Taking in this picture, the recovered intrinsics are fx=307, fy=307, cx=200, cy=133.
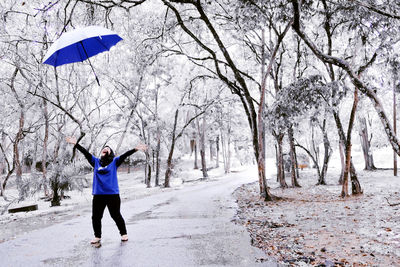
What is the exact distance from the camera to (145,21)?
1325cm

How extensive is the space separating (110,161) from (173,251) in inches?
75.3

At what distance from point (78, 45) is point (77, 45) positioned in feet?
0.08

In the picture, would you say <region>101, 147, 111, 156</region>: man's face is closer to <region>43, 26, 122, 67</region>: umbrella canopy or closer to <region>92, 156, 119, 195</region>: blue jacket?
<region>92, 156, 119, 195</region>: blue jacket

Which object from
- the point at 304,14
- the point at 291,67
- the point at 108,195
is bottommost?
the point at 108,195

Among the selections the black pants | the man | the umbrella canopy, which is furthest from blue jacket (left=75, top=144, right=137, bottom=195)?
the umbrella canopy

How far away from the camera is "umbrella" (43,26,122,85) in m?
5.91

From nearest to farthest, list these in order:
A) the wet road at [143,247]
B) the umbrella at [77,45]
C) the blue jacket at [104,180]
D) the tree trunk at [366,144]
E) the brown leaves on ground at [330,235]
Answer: the wet road at [143,247] < the brown leaves on ground at [330,235] < the blue jacket at [104,180] < the umbrella at [77,45] < the tree trunk at [366,144]

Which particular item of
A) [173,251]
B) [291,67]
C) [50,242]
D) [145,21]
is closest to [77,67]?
[145,21]

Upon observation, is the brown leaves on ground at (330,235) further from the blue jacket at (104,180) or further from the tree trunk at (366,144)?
the tree trunk at (366,144)

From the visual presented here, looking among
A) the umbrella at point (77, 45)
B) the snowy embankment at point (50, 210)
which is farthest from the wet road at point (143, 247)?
the umbrella at point (77, 45)

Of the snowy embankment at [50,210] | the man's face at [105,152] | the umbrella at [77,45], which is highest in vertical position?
the umbrella at [77,45]

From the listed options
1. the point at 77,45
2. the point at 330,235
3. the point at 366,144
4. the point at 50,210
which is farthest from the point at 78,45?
the point at 366,144

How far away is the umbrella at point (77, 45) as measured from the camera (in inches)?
233

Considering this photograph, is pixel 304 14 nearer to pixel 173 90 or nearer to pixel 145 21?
pixel 145 21
